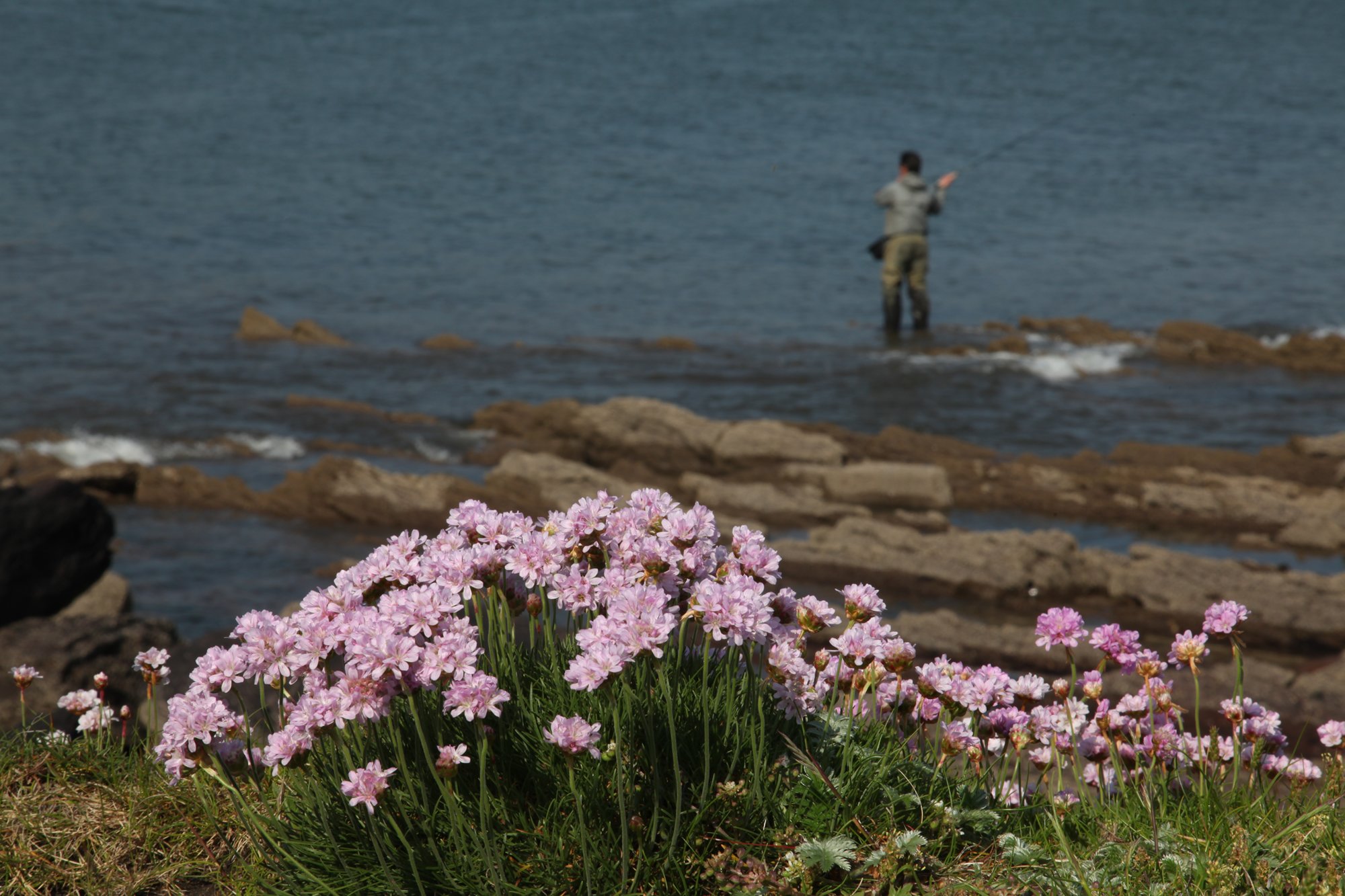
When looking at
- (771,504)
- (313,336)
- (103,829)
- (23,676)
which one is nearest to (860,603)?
(103,829)

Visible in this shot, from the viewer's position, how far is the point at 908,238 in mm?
23047

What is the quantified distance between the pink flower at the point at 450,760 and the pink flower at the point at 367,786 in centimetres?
12

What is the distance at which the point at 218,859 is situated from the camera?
3.41 meters

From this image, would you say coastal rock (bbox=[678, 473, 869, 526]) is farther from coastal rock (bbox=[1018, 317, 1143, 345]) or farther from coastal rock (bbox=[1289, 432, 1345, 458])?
coastal rock (bbox=[1018, 317, 1143, 345])

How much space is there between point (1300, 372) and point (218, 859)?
20.6m

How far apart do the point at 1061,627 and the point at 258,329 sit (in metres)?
21.9

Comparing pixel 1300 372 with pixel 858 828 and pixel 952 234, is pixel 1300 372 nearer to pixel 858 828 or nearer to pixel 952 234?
pixel 952 234

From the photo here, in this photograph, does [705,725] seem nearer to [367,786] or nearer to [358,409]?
[367,786]

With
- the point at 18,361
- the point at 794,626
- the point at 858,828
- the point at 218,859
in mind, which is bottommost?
the point at 18,361

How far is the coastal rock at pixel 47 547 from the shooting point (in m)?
9.38

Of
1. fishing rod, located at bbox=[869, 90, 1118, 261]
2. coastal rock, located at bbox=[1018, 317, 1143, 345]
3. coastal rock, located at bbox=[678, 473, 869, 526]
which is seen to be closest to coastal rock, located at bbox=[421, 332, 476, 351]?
coastal rock, located at bbox=[678, 473, 869, 526]

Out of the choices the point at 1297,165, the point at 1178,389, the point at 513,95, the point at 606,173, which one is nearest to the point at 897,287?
the point at 1178,389

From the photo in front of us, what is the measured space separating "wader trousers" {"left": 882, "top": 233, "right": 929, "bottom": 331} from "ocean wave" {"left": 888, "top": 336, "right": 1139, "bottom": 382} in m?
2.12

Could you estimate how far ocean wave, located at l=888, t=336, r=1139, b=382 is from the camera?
66.8 feet
